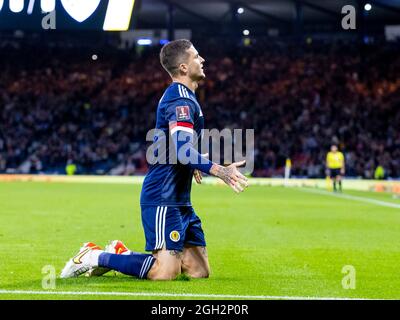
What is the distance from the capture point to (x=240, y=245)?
13.0m

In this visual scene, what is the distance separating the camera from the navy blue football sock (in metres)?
8.38

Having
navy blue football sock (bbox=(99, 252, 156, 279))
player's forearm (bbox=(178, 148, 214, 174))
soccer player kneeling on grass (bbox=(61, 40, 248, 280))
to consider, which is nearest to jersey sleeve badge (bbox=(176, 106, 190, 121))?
Answer: soccer player kneeling on grass (bbox=(61, 40, 248, 280))

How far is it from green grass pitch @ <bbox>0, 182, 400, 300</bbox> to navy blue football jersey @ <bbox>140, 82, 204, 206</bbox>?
2.82 feet

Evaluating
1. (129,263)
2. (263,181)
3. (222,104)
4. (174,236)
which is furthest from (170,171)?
(222,104)

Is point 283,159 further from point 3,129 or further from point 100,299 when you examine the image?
point 100,299

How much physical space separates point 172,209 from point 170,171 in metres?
0.40

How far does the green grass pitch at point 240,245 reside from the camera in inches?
313

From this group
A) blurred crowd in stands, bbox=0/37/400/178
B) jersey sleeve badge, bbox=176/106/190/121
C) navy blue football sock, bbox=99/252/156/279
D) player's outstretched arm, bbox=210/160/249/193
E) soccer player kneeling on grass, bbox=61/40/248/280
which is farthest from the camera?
blurred crowd in stands, bbox=0/37/400/178

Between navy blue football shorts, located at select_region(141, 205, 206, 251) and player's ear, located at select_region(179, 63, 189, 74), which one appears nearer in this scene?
navy blue football shorts, located at select_region(141, 205, 206, 251)

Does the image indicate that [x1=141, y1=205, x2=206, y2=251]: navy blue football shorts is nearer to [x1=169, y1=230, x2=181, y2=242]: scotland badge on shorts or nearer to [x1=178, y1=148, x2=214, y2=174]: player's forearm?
[x1=169, y1=230, x2=181, y2=242]: scotland badge on shorts

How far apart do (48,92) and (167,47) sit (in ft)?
154

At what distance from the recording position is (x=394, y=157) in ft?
143

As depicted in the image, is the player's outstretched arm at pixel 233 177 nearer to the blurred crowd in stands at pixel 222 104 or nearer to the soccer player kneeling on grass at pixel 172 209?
the soccer player kneeling on grass at pixel 172 209
